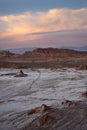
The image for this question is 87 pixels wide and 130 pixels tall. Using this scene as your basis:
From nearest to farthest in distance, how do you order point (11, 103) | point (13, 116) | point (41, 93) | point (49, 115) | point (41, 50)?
point (49, 115), point (13, 116), point (11, 103), point (41, 93), point (41, 50)

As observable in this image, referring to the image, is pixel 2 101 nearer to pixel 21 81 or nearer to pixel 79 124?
pixel 79 124

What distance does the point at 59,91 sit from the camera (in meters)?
12.3

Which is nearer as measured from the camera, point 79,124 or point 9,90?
point 79,124

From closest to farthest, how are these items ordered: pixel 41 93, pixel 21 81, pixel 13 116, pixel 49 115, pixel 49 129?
pixel 49 129
pixel 49 115
pixel 13 116
pixel 41 93
pixel 21 81

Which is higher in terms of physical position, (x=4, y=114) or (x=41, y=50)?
(x=41, y=50)

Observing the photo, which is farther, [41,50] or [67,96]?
[41,50]

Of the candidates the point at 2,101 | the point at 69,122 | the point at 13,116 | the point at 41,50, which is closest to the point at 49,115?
the point at 69,122

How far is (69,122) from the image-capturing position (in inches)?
303

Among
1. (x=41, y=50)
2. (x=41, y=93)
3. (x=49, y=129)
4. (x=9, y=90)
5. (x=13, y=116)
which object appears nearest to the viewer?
(x=49, y=129)

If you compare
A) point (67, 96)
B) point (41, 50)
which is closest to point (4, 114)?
point (67, 96)

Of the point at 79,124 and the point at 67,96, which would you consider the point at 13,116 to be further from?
the point at 67,96

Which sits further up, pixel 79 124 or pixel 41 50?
pixel 41 50

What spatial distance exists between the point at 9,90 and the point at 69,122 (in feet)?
20.6

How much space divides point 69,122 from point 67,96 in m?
3.41
